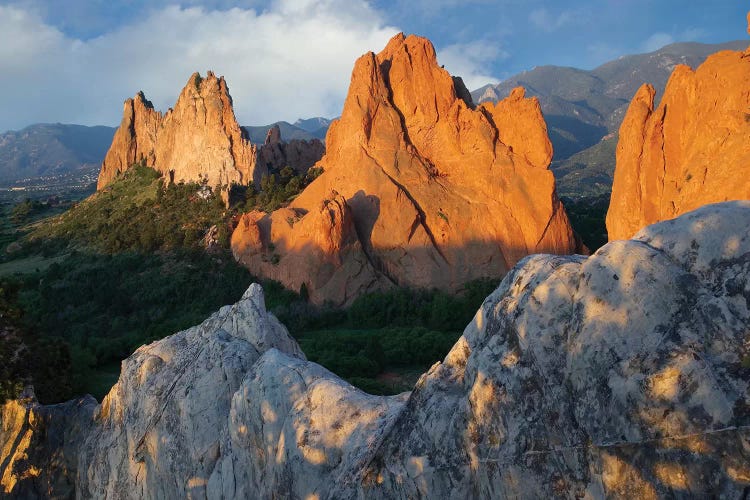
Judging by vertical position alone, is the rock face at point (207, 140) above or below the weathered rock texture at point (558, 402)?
above

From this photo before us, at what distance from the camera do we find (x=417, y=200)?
41.2 meters

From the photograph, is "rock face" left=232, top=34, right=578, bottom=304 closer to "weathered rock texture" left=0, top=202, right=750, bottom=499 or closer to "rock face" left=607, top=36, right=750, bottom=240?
"rock face" left=607, top=36, right=750, bottom=240

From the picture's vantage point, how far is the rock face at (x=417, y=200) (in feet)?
130

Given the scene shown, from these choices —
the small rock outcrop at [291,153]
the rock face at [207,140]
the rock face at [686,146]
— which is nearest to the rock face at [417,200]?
the rock face at [686,146]

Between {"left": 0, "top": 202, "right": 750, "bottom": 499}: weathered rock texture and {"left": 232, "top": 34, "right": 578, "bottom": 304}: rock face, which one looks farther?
{"left": 232, "top": 34, "right": 578, "bottom": 304}: rock face

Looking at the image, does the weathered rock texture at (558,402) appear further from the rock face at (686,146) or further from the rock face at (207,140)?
the rock face at (207,140)

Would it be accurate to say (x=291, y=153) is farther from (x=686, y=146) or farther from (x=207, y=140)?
(x=686, y=146)

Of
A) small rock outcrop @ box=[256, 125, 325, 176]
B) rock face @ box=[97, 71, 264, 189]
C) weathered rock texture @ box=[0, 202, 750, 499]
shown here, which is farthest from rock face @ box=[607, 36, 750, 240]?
small rock outcrop @ box=[256, 125, 325, 176]

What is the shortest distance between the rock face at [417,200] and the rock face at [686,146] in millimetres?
9248

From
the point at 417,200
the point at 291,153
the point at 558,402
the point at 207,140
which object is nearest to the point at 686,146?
the point at 417,200

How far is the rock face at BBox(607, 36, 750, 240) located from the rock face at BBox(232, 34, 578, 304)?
9.25 meters

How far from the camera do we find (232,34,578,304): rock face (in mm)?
39719

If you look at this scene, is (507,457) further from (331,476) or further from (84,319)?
(84,319)

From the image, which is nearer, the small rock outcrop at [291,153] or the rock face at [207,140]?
the rock face at [207,140]
